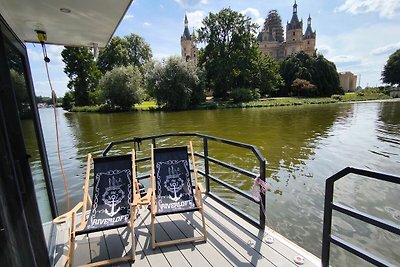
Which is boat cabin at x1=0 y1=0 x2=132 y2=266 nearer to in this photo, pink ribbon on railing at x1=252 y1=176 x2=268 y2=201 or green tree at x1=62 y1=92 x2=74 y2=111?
pink ribbon on railing at x1=252 y1=176 x2=268 y2=201

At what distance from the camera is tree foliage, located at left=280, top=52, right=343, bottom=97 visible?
42.2 metres

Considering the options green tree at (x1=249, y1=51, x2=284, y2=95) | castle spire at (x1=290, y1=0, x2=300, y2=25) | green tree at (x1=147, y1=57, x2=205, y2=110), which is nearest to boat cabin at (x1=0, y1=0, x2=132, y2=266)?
green tree at (x1=147, y1=57, x2=205, y2=110)

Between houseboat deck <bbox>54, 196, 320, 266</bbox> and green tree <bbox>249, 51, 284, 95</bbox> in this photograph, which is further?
green tree <bbox>249, 51, 284, 95</bbox>

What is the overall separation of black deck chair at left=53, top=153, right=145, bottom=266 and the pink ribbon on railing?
4.09 feet

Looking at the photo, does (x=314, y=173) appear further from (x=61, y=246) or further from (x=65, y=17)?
(x=65, y=17)

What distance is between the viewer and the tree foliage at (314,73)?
138 ft

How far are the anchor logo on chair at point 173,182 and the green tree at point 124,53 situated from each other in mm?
36780

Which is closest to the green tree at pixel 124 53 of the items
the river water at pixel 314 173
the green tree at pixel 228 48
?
the green tree at pixel 228 48

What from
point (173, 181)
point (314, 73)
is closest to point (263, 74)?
point (314, 73)

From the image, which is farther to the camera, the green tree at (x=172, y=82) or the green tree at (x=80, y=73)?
the green tree at (x=80, y=73)

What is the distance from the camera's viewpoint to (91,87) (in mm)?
37438

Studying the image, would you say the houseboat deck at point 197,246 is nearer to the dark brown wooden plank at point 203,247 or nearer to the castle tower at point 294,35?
the dark brown wooden plank at point 203,247

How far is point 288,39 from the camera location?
6919 centimetres

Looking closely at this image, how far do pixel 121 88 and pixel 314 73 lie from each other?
110 ft
